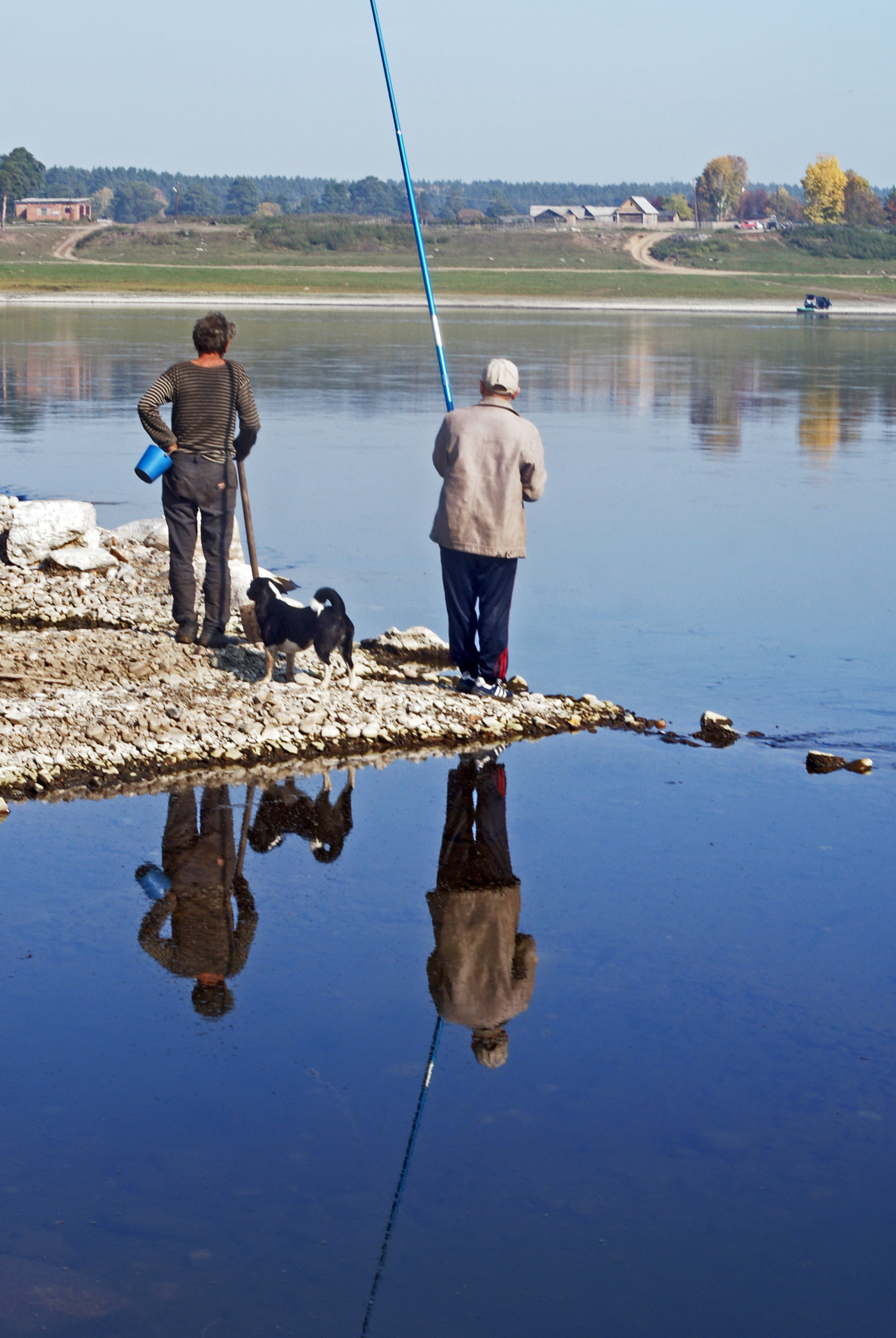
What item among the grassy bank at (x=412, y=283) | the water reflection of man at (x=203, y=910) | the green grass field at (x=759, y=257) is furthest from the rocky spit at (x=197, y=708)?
the green grass field at (x=759, y=257)

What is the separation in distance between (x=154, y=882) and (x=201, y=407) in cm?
338

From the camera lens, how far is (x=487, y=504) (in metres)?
7.27

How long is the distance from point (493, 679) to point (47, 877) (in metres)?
2.90

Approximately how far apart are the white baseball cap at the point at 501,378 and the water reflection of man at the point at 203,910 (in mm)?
2586

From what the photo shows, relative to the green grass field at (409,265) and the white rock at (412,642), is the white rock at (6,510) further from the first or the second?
the green grass field at (409,265)

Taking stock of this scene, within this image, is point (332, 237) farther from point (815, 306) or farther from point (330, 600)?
point (330, 600)

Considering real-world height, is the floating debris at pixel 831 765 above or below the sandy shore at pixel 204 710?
below

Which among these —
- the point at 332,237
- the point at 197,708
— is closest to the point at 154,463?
the point at 197,708

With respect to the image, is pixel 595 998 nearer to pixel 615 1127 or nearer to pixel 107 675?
pixel 615 1127

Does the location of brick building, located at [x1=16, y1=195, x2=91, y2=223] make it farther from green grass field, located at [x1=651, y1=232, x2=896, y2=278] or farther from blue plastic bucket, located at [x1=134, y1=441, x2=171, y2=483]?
blue plastic bucket, located at [x1=134, y1=441, x2=171, y2=483]

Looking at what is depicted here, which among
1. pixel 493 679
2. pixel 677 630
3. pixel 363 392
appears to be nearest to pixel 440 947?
pixel 493 679

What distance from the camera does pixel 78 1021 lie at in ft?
13.5

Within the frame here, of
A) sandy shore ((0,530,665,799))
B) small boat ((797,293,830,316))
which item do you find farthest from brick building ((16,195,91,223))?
sandy shore ((0,530,665,799))

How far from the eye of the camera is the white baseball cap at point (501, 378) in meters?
7.27
